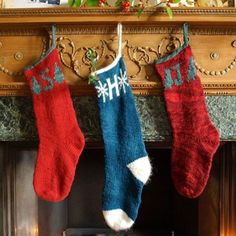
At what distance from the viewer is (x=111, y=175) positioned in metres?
1.41

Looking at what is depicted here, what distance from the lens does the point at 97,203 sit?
2.02 meters

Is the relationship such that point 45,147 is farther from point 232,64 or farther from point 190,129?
point 232,64

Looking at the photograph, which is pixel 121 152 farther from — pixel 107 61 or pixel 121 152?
pixel 107 61

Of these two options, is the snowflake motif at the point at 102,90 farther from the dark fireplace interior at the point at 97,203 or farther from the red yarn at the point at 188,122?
the dark fireplace interior at the point at 97,203

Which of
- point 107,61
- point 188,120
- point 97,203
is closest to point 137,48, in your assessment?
point 107,61

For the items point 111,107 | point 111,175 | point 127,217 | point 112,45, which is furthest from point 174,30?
point 127,217

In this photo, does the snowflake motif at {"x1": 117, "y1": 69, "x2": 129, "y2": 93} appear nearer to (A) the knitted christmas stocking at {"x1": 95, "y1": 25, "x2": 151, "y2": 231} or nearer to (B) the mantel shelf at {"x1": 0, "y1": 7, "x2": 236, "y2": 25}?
(A) the knitted christmas stocking at {"x1": 95, "y1": 25, "x2": 151, "y2": 231}

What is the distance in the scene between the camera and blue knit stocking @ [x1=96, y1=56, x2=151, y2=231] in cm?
139

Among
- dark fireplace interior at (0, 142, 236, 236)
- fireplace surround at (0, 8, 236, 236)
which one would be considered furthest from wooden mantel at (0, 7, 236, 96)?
dark fireplace interior at (0, 142, 236, 236)

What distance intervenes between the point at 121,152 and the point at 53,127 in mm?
265

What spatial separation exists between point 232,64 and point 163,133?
0.36m

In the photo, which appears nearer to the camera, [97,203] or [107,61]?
[107,61]

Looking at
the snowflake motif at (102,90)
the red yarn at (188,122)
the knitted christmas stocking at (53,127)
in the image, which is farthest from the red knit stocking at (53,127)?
the red yarn at (188,122)

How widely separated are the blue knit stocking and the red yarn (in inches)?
5.4
